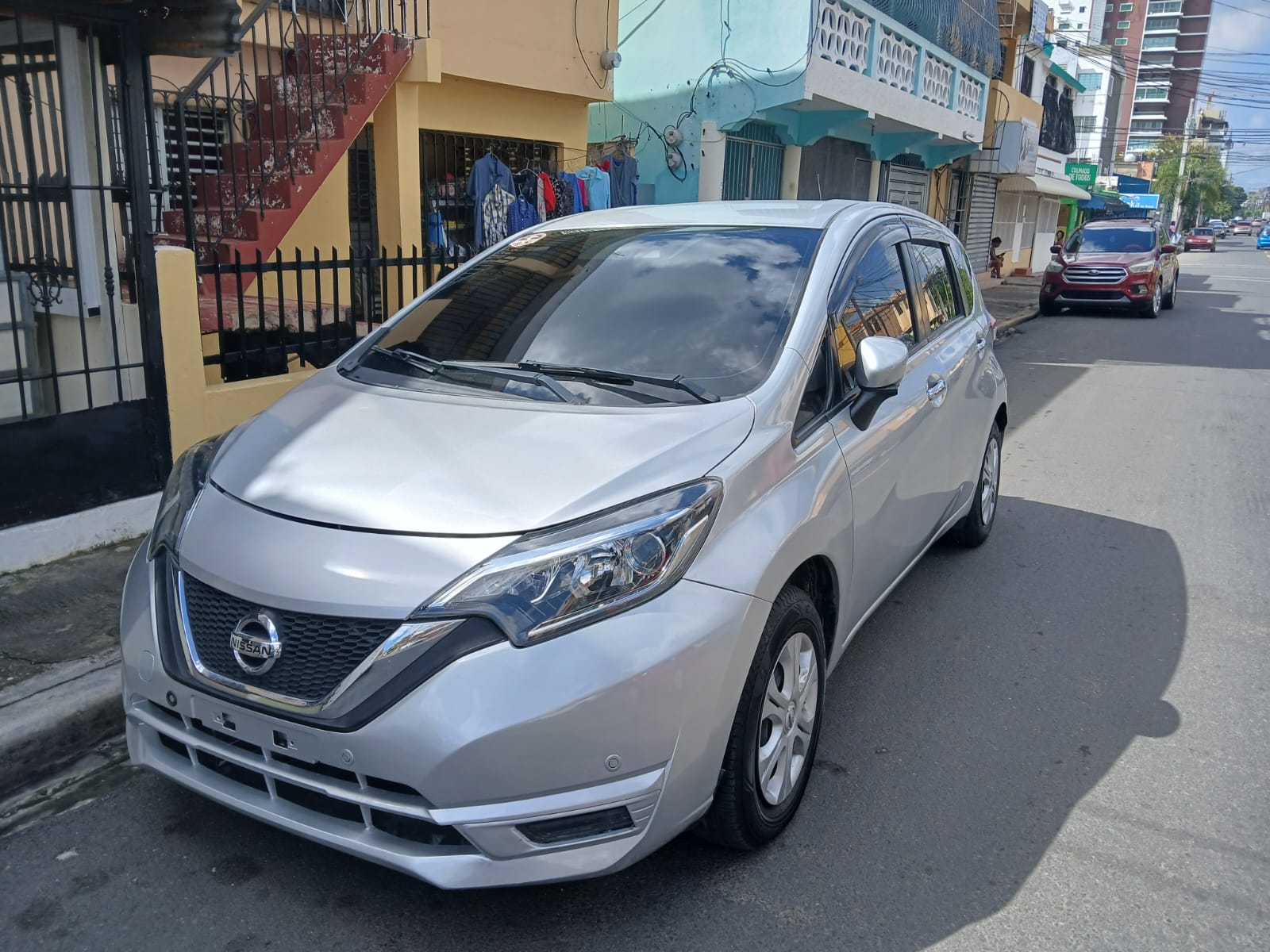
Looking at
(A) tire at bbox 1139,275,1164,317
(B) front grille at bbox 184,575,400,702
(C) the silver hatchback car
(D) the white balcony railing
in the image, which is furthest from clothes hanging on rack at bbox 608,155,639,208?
(A) tire at bbox 1139,275,1164,317

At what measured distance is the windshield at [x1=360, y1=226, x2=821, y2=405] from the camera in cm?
330

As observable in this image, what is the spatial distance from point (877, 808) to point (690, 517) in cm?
131

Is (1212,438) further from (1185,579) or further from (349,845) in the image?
(349,845)

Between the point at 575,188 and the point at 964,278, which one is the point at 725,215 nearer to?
the point at 964,278

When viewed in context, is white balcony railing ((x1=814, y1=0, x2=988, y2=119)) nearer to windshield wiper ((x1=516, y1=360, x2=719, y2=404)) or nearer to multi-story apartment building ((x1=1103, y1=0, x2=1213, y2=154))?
windshield wiper ((x1=516, y1=360, x2=719, y2=404))

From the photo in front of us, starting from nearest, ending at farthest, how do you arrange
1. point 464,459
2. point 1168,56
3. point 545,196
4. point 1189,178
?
point 464,459 → point 545,196 → point 1189,178 → point 1168,56

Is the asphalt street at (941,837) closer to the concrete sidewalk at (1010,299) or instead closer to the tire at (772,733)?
the tire at (772,733)

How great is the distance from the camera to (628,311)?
3600 mm

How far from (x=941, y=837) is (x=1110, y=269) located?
1878 centimetres

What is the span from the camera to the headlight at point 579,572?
2363 mm

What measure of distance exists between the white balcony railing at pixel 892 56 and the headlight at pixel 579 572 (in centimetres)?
1133

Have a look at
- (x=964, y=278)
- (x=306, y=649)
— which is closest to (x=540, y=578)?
(x=306, y=649)

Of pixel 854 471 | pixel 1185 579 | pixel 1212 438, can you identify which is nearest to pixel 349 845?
pixel 854 471

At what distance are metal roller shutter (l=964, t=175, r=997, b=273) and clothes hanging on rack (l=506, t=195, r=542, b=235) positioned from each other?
18.6m
